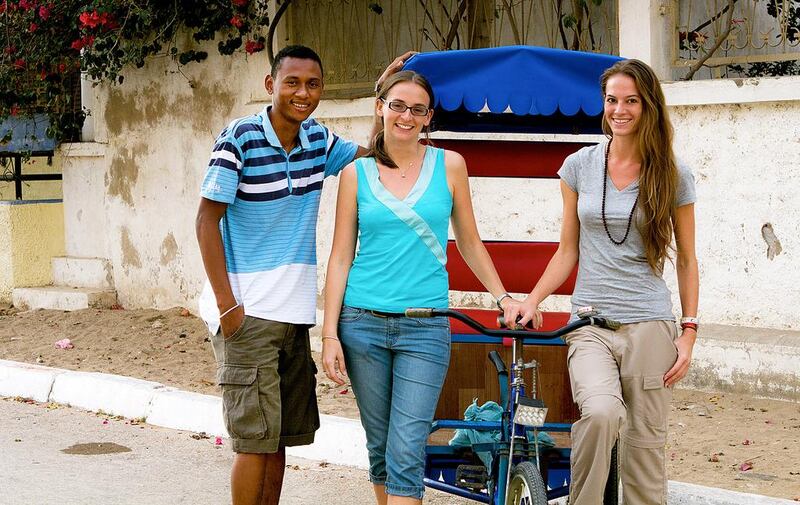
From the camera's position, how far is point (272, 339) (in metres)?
4.34

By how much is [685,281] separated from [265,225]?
1.49 metres

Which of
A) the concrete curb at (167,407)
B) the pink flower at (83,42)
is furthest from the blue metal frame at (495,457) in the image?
the pink flower at (83,42)

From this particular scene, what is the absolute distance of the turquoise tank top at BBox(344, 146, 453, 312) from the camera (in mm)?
4102

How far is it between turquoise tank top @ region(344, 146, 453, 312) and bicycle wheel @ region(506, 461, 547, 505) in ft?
2.10

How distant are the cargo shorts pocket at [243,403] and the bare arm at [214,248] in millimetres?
236

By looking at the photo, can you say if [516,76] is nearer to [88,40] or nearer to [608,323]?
[608,323]

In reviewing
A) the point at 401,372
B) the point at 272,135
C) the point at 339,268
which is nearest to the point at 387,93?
the point at 272,135

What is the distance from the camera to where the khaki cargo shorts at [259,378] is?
14.2 ft

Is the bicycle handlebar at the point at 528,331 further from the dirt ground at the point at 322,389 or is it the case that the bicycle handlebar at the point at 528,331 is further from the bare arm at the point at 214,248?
the dirt ground at the point at 322,389

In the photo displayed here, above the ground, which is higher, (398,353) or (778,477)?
(398,353)

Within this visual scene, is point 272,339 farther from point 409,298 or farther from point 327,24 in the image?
point 327,24

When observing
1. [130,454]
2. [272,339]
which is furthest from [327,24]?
[272,339]

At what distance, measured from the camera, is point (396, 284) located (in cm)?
410

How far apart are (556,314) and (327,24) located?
5280mm
